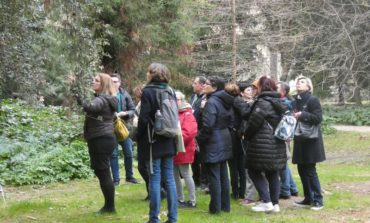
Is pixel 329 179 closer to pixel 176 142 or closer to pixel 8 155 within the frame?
pixel 176 142

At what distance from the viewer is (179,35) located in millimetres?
20766

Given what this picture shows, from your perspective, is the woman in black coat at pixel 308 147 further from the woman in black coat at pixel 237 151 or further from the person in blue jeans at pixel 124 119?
the person in blue jeans at pixel 124 119

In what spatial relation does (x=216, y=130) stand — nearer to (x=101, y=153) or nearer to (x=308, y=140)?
(x=308, y=140)

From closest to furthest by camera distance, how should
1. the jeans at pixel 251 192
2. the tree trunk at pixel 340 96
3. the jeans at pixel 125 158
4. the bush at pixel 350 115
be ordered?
the jeans at pixel 251 192 → the jeans at pixel 125 158 → the bush at pixel 350 115 → the tree trunk at pixel 340 96

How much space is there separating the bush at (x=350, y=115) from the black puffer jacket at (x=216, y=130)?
17.9 meters

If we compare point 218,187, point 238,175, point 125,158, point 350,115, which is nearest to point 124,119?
point 125,158

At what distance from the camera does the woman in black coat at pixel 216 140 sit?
6977 mm

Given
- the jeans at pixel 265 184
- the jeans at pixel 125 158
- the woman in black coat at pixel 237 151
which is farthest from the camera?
the jeans at pixel 125 158

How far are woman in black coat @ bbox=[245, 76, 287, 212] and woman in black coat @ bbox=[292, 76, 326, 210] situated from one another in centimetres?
40

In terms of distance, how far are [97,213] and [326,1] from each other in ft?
61.5

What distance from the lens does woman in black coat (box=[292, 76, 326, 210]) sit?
24.0 feet

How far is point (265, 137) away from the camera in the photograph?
7.00 m

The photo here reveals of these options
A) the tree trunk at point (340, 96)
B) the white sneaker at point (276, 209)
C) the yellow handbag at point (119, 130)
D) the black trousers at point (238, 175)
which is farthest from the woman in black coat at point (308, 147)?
the tree trunk at point (340, 96)

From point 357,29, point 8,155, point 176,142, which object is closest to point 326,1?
point 357,29
